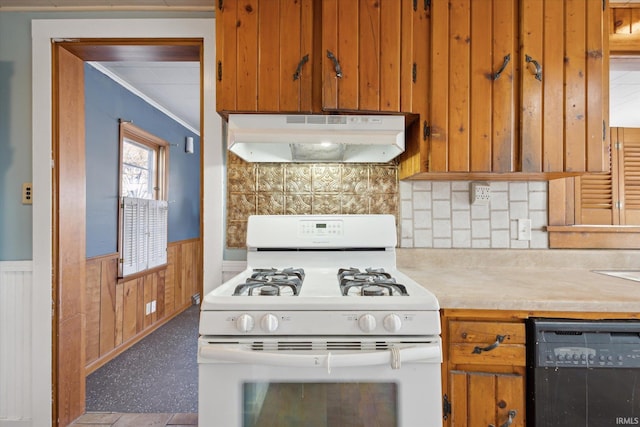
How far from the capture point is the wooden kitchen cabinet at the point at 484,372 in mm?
1159

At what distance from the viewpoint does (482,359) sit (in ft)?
3.84

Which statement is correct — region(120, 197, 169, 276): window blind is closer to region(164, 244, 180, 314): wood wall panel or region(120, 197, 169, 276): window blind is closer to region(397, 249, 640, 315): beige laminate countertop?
region(164, 244, 180, 314): wood wall panel

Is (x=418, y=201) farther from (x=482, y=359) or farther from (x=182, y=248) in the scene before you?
(x=182, y=248)

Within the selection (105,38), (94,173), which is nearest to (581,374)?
(105,38)

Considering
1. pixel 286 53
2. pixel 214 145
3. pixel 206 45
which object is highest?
pixel 206 45

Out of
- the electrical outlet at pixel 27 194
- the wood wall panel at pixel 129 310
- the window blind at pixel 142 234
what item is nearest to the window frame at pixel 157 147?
the window blind at pixel 142 234

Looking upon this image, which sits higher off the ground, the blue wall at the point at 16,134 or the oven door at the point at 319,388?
the blue wall at the point at 16,134

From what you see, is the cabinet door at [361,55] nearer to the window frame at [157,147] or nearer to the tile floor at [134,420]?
the tile floor at [134,420]

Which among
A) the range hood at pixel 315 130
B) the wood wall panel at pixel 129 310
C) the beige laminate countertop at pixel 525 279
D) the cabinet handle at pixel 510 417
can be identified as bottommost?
the wood wall panel at pixel 129 310

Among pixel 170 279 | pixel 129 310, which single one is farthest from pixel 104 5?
pixel 170 279

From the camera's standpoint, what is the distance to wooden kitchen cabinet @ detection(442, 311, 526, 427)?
3.80 feet

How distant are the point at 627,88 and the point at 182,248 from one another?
483 centimetres

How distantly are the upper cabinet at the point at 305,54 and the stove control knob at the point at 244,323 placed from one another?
2.84 ft

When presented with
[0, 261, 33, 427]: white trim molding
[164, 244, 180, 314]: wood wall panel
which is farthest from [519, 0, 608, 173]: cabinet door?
[164, 244, 180, 314]: wood wall panel
